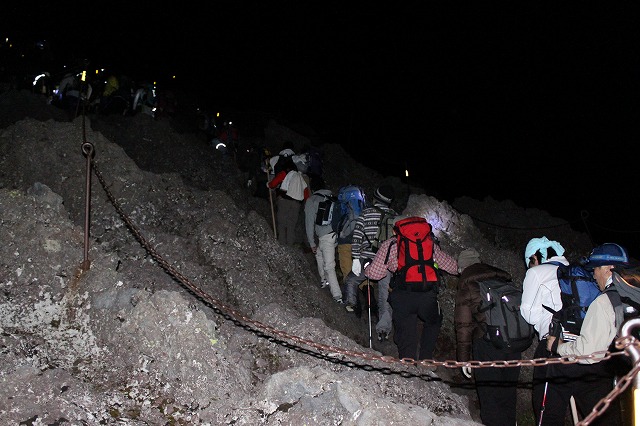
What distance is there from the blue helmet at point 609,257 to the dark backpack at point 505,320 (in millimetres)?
1161

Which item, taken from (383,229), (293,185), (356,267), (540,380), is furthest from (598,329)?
(293,185)

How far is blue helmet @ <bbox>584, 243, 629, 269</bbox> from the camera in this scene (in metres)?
4.69

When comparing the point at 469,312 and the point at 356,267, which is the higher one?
the point at 356,267

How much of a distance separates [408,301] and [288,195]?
3875mm

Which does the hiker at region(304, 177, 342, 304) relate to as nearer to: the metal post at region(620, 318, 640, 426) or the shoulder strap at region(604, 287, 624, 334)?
the shoulder strap at region(604, 287, 624, 334)

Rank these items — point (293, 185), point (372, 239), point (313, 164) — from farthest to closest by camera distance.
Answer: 1. point (313, 164)
2. point (293, 185)
3. point (372, 239)

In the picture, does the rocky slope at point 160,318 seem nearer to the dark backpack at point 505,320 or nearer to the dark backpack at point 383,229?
the dark backpack at point 505,320

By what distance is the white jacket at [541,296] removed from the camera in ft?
17.6

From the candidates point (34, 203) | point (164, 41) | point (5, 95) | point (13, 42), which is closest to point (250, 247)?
point (34, 203)

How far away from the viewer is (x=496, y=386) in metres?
5.84

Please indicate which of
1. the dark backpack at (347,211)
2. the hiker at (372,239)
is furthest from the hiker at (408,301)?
the dark backpack at (347,211)

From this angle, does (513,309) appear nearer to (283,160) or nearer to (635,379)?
(635,379)

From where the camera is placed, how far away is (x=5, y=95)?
29.9 feet

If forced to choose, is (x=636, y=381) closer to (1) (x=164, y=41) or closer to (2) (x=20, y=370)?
(2) (x=20, y=370)
